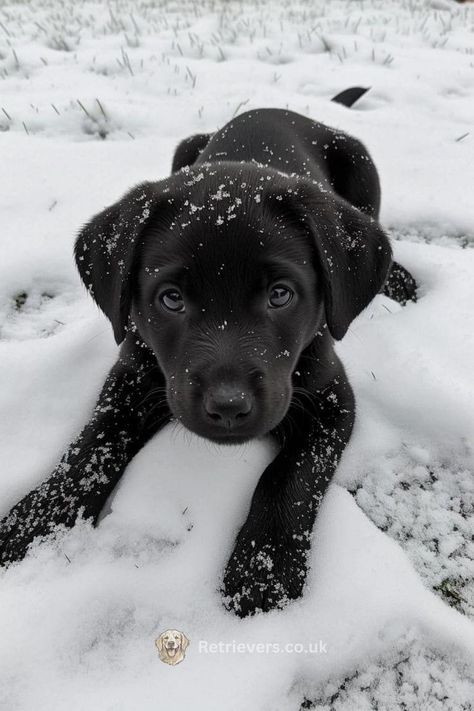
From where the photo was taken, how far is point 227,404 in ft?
5.18

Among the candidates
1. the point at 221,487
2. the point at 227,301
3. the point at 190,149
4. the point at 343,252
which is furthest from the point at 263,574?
the point at 190,149

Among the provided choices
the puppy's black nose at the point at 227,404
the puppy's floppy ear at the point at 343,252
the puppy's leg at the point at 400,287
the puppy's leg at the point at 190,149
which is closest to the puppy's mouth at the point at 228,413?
the puppy's black nose at the point at 227,404

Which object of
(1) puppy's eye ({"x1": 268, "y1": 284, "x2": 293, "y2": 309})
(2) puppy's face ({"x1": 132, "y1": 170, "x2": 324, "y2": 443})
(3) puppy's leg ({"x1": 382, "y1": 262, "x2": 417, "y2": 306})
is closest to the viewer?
(2) puppy's face ({"x1": 132, "y1": 170, "x2": 324, "y2": 443})

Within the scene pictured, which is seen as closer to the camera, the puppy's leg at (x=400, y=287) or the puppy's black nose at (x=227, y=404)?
the puppy's black nose at (x=227, y=404)

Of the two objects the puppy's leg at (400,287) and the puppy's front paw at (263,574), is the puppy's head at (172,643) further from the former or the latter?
the puppy's leg at (400,287)

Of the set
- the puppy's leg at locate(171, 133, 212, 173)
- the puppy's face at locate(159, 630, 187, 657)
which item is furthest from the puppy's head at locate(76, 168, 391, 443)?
the puppy's leg at locate(171, 133, 212, 173)

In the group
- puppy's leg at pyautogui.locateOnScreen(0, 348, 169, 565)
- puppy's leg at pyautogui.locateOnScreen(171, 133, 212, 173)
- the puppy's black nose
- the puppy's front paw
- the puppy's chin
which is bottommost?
the puppy's front paw

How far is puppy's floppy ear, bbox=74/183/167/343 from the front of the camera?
188 cm

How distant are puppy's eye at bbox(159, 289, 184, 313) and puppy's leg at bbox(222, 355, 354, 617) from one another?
0.60 meters

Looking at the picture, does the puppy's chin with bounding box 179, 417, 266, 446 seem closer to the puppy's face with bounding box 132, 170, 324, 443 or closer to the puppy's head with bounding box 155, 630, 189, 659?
the puppy's face with bounding box 132, 170, 324, 443

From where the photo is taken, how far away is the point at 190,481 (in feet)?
6.91

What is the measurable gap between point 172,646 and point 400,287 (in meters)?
2.12

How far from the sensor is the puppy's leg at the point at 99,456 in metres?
1.90

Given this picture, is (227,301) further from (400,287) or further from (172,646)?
(400,287)
